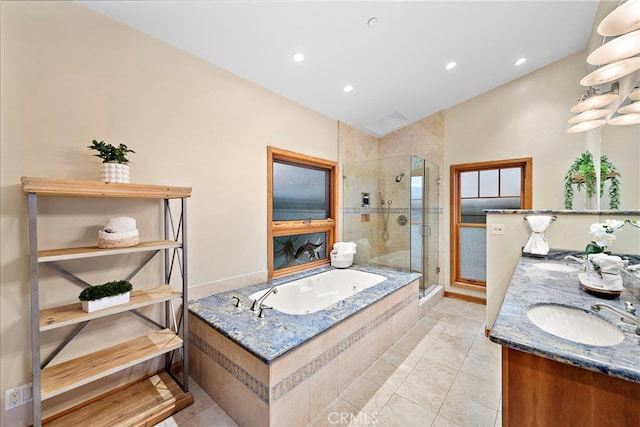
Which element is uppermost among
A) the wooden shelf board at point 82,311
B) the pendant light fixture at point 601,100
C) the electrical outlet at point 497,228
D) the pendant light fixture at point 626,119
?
the pendant light fixture at point 601,100

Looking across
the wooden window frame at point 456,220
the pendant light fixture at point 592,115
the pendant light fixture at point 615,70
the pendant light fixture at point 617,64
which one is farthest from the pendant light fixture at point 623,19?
the wooden window frame at point 456,220

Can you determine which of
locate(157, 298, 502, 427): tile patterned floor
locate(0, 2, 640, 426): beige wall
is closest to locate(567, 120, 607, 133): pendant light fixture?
locate(0, 2, 640, 426): beige wall

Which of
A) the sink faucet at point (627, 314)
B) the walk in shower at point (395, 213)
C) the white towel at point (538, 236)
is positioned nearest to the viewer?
the sink faucet at point (627, 314)

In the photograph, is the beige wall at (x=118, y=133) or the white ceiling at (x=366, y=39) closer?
the beige wall at (x=118, y=133)

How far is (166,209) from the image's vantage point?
1.93 meters

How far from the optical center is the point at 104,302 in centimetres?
146

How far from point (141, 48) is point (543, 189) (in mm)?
4346

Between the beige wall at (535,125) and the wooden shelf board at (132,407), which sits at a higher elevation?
the beige wall at (535,125)

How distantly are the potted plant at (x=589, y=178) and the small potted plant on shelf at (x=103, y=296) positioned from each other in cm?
347

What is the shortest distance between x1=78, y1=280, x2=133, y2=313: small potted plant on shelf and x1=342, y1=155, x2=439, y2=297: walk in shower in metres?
2.73

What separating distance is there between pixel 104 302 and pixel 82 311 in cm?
13

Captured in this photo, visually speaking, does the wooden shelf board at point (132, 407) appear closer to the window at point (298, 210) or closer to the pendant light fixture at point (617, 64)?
the window at point (298, 210)

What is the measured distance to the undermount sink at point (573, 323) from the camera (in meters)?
1.07

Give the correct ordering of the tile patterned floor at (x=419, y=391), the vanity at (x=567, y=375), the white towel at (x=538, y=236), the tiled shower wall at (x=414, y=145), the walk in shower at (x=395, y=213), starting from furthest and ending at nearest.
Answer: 1. the tiled shower wall at (x=414, y=145)
2. the walk in shower at (x=395, y=213)
3. the white towel at (x=538, y=236)
4. the tile patterned floor at (x=419, y=391)
5. the vanity at (x=567, y=375)
